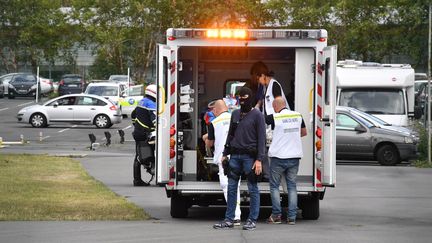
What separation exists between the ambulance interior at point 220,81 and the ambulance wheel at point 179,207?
0.32 m

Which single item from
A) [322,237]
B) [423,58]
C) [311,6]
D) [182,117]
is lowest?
[322,237]

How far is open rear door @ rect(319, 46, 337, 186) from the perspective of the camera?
15594mm

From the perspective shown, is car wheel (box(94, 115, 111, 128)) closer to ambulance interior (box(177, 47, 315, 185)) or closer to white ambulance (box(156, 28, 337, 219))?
ambulance interior (box(177, 47, 315, 185))

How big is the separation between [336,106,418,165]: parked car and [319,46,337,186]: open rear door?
14590 mm

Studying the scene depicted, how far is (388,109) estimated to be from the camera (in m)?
33.9

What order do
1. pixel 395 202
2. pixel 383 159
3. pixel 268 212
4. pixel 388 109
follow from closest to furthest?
1. pixel 268 212
2. pixel 395 202
3. pixel 383 159
4. pixel 388 109

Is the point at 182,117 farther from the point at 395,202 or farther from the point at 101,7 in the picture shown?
the point at 101,7

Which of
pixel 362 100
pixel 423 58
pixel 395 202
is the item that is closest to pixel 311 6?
pixel 423 58

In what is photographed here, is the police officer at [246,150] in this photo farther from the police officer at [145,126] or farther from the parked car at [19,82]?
the parked car at [19,82]

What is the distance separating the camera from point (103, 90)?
55.5 m

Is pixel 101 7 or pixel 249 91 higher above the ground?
pixel 101 7

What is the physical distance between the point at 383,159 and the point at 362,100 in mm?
3939

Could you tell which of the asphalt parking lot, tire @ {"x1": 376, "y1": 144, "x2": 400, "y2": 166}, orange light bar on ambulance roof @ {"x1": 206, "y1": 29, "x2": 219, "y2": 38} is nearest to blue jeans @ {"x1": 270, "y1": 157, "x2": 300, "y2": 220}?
the asphalt parking lot

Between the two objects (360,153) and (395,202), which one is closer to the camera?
(395,202)
